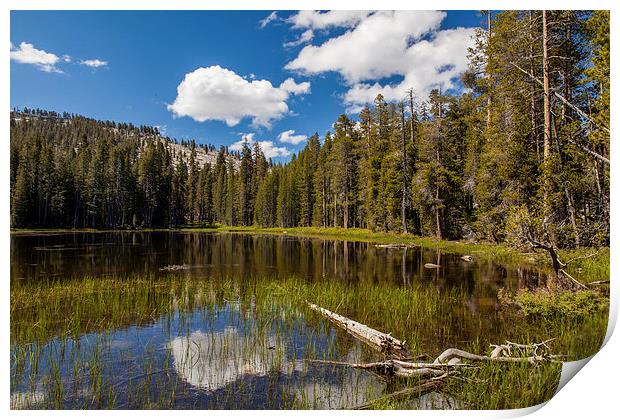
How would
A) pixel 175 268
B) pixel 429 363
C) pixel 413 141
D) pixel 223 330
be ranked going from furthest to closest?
pixel 413 141 → pixel 175 268 → pixel 223 330 → pixel 429 363

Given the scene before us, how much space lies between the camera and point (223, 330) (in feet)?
30.1

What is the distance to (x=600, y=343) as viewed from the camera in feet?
27.8

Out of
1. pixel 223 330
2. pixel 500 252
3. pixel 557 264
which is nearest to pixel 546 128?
pixel 557 264

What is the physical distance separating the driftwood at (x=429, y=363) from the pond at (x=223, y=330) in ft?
0.73

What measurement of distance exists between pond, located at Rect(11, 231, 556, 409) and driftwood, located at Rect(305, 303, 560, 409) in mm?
223

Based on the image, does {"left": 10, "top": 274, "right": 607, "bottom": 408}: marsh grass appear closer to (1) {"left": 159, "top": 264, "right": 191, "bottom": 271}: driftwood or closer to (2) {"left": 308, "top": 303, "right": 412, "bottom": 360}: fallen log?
(2) {"left": 308, "top": 303, "right": 412, "bottom": 360}: fallen log

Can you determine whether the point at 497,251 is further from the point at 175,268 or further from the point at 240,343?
the point at 240,343

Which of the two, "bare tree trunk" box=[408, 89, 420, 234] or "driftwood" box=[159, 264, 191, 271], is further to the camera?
"bare tree trunk" box=[408, 89, 420, 234]

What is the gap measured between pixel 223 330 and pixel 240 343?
3.39 feet

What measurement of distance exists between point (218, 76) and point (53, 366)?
757 centimetres

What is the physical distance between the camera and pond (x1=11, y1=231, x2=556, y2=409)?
6344mm

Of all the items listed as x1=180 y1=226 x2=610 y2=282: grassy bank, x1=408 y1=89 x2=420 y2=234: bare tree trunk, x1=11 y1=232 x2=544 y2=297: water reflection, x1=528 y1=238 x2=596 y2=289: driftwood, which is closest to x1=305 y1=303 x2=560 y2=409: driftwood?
x1=528 y1=238 x2=596 y2=289: driftwood

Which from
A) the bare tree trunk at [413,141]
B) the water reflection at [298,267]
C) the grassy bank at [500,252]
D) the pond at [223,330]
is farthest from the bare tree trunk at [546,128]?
the bare tree trunk at [413,141]

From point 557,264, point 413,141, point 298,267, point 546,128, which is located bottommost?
point 298,267
